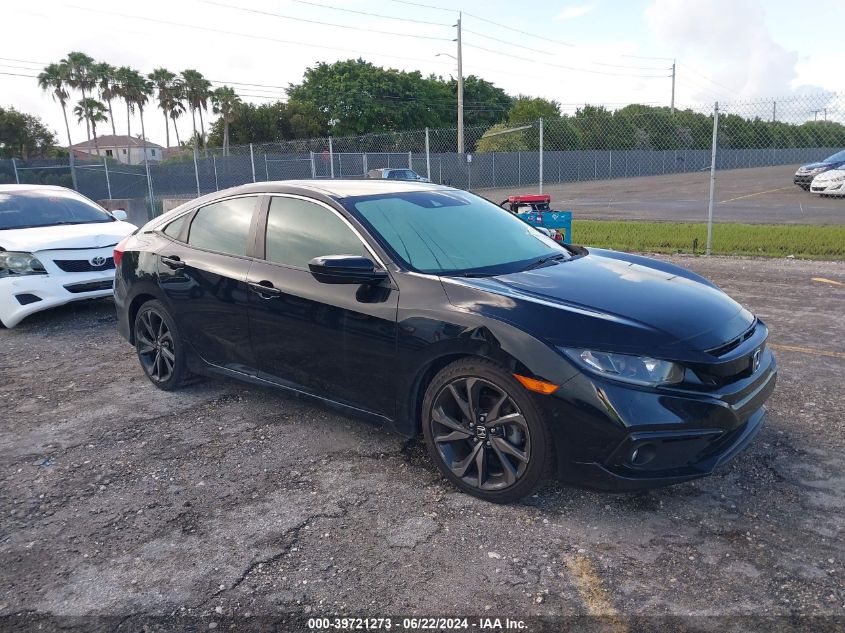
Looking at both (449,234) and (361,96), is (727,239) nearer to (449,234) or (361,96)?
(449,234)

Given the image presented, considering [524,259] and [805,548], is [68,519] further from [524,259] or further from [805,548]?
[805,548]

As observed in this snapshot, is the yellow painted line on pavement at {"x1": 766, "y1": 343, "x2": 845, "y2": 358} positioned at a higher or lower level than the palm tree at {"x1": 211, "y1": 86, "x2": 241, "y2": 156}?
lower

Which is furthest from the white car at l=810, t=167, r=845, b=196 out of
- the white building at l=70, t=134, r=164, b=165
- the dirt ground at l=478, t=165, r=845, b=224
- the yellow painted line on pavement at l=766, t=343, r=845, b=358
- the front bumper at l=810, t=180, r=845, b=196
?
the white building at l=70, t=134, r=164, b=165

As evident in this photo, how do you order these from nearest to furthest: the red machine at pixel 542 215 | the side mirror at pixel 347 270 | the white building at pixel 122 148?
the side mirror at pixel 347 270 → the red machine at pixel 542 215 → the white building at pixel 122 148

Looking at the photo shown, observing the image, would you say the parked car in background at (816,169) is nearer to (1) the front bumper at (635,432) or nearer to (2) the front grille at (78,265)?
(2) the front grille at (78,265)

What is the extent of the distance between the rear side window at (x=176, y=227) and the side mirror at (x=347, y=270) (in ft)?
5.84

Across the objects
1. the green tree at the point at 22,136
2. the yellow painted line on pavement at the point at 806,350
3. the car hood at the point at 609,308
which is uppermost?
the green tree at the point at 22,136

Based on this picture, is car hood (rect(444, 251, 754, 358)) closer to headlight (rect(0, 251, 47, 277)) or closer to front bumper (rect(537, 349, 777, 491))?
front bumper (rect(537, 349, 777, 491))

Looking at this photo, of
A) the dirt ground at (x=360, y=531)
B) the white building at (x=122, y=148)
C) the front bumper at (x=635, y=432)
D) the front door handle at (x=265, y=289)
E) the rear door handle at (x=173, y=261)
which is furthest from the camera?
the white building at (x=122, y=148)

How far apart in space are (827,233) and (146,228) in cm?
1100

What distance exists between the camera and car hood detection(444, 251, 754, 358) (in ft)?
10.4

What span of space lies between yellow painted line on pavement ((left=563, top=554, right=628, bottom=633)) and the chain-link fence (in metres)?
9.48

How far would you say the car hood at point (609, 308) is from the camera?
3.16m

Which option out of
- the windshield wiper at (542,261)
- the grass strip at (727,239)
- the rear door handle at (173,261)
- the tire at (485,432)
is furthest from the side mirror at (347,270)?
the grass strip at (727,239)
